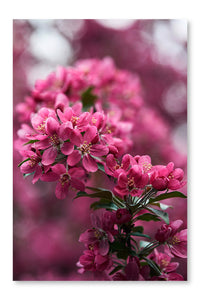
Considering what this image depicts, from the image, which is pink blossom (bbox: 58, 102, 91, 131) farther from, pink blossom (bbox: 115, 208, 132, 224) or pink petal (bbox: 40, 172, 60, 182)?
pink blossom (bbox: 115, 208, 132, 224)

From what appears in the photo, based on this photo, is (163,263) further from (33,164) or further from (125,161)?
(33,164)

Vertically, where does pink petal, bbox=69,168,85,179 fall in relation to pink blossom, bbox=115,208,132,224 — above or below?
above

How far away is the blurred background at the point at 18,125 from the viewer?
5.96 feet

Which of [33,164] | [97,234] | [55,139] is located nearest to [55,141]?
[55,139]

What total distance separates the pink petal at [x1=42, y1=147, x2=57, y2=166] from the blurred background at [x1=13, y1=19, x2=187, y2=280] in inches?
23.0

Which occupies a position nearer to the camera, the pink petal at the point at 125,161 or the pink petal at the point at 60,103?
the pink petal at the point at 125,161

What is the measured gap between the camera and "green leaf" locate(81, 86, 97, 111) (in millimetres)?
1640

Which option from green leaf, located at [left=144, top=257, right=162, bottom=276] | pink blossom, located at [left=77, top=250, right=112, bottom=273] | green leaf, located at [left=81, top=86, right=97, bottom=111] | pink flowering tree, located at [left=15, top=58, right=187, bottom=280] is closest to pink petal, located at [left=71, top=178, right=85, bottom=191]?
pink flowering tree, located at [left=15, top=58, right=187, bottom=280]

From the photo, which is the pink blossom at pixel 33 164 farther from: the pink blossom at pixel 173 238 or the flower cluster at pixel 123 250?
the pink blossom at pixel 173 238

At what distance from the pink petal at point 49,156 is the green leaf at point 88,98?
0.50 m

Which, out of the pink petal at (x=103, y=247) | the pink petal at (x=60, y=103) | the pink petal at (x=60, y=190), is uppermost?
the pink petal at (x=60, y=103)
